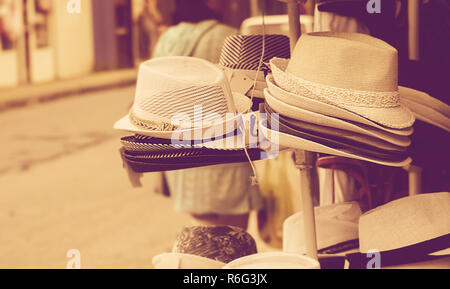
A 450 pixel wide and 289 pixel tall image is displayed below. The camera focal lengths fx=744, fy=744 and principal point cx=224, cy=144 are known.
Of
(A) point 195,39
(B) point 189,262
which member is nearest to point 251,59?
(B) point 189,262

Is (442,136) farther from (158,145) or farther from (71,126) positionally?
(71,126)

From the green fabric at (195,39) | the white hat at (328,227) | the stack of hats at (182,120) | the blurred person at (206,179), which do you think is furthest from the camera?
the blurred person at (206,179)

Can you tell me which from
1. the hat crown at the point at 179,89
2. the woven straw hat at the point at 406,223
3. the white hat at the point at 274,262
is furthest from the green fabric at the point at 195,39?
the white hat at the point at 274,262

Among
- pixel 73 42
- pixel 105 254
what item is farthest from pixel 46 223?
pixel 73 42

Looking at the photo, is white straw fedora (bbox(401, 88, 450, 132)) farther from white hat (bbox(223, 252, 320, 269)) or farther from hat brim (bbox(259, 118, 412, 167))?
white hat (bbox(223, 252, 320, 269))

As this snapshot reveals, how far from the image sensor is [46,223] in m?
5.66

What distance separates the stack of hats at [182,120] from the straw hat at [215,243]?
10.8 inches

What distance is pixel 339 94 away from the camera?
64.2 inches

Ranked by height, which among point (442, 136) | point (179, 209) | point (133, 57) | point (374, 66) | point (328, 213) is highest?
point (374, 66)

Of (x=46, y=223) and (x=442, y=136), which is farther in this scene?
(x=46, y=223)

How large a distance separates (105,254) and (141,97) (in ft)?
10.2

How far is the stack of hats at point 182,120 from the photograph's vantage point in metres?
1.73

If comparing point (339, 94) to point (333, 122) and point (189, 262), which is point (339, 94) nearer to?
point (333, 122)

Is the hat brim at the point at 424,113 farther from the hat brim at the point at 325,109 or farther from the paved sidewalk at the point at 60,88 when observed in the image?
the paved sidewalk at the point at 60,88
